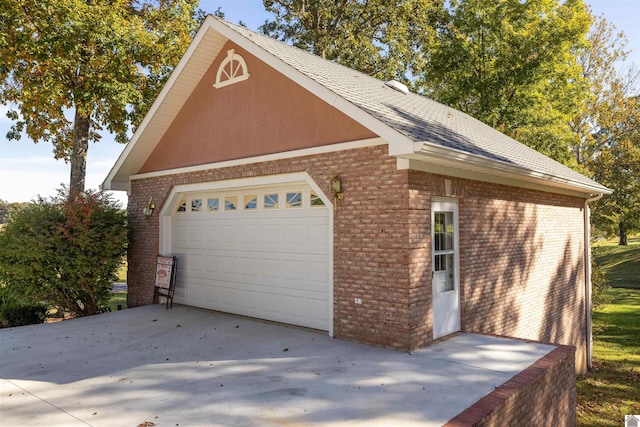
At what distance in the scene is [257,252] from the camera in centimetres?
932

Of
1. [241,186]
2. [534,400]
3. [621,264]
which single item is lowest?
[534,400]

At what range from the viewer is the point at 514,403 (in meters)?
5.14

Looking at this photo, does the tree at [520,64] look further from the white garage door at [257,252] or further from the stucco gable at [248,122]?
the white garage door at [257,252]

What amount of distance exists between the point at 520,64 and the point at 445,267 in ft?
51.9

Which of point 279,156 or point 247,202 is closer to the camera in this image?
point 279,156

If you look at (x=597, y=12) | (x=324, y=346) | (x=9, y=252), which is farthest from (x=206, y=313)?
(x=597, y=12)

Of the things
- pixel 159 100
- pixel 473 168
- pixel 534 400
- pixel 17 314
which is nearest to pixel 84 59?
pixel 159 100

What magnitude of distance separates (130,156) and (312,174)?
575cm

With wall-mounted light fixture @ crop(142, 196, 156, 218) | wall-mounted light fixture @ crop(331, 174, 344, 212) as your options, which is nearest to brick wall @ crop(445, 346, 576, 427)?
wall-mounted light fixture @ crop(331, 174, 344, 212)

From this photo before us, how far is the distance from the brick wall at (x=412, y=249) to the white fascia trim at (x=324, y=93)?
15.8 inches

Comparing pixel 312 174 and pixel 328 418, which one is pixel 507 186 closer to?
pixel 312 174

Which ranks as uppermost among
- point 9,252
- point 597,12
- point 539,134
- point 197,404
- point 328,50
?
point 597,12

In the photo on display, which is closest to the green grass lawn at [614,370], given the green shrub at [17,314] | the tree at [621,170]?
the tree at [621,170]

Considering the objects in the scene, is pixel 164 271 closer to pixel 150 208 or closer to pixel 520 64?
pixel 150 208
